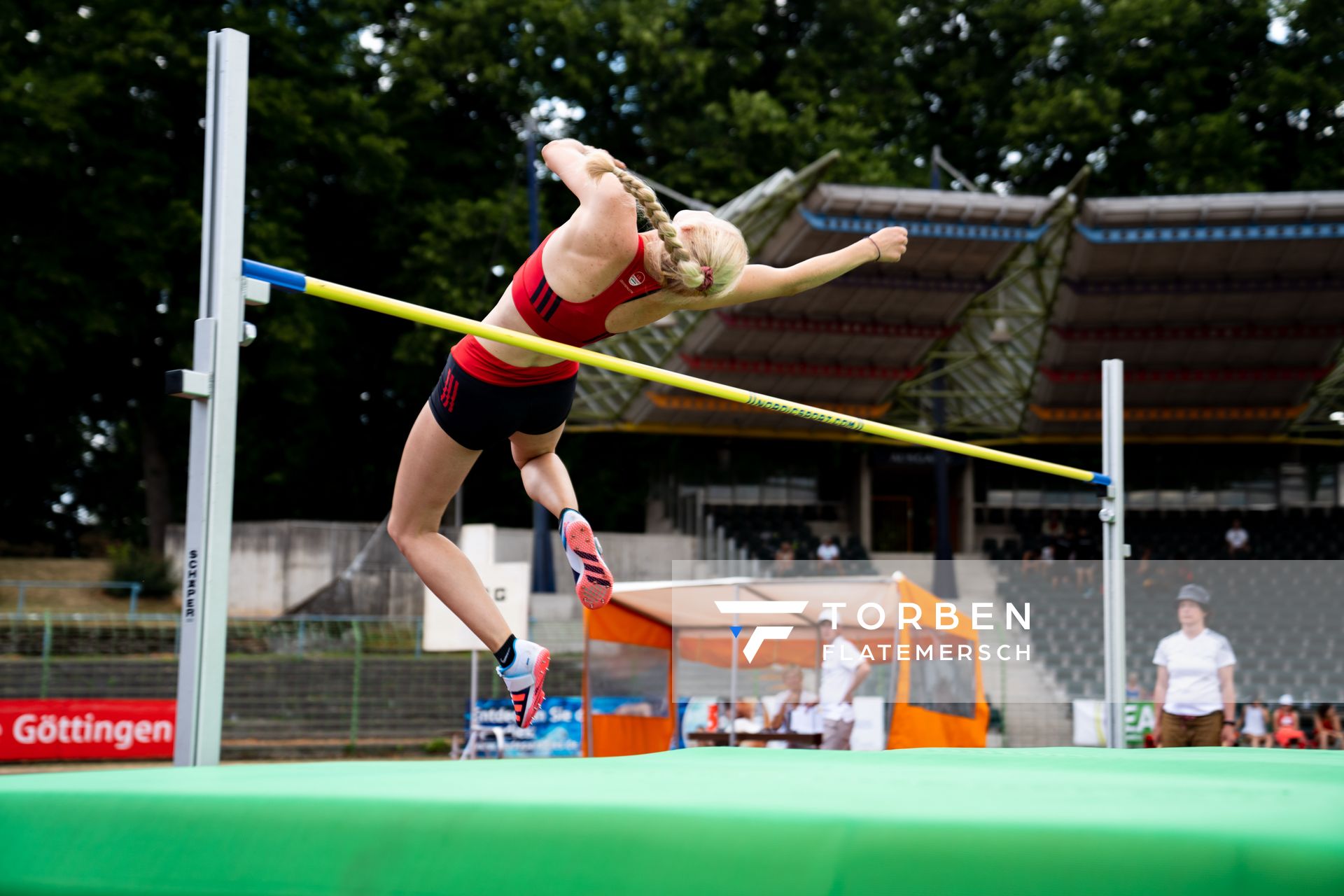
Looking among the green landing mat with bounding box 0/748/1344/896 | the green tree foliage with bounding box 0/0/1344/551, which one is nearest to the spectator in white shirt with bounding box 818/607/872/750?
the green landing mat with bounding box 0/748/1344/896

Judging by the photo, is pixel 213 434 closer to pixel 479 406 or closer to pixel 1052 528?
pixel 479 406

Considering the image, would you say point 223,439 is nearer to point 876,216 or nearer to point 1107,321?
point 876,216

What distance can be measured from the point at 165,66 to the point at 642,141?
8028 millimetres

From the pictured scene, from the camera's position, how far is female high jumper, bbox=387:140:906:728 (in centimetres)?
334

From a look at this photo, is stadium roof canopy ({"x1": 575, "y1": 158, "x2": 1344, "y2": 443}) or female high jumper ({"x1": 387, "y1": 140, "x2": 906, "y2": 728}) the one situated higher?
stadium roof canopy ({"x1": 575, "y1": 158, "x2": 1344, "y2": 443})

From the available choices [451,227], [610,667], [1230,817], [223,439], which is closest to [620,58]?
[451,227]

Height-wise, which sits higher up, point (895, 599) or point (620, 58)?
point (620, 58)

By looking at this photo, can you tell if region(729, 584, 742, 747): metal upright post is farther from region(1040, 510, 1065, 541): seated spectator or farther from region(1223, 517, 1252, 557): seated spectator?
region(1223, 517, 1252, 557): seated spectator

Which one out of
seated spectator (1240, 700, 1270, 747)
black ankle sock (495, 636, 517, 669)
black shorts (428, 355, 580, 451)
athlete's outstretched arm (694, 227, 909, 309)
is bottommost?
seated spectator (1240, 700, 1270, 747)

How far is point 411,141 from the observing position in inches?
939

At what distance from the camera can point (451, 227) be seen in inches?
858

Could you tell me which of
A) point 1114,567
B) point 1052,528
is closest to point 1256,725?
point 1114,567

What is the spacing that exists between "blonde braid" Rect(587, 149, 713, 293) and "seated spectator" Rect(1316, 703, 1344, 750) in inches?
419

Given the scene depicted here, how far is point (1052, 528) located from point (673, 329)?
7704mm
